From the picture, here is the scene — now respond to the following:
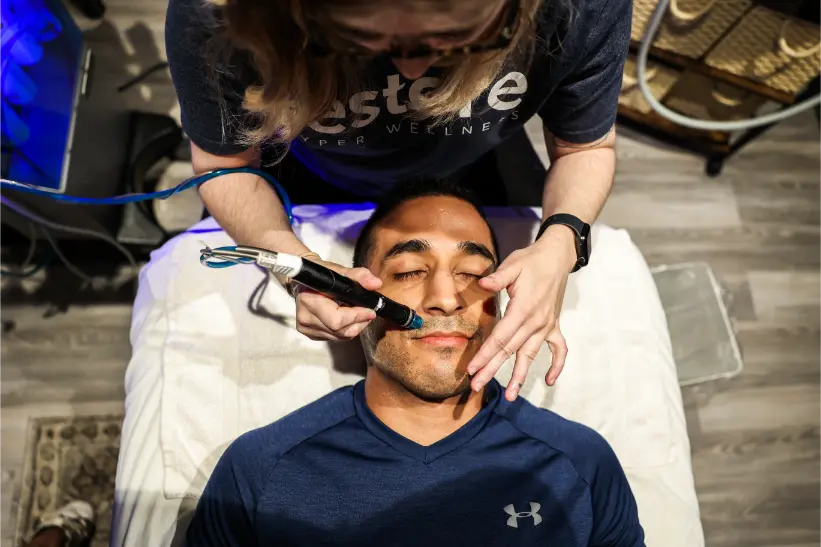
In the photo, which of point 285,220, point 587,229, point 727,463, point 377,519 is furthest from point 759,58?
point 377,519

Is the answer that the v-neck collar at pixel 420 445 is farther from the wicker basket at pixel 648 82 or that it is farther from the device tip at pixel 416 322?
the wicker basket at pixel 648 82

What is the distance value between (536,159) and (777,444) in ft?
3.65

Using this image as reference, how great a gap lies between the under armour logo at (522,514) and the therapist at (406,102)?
309 mm

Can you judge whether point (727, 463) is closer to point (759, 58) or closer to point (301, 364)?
point (759, 58)

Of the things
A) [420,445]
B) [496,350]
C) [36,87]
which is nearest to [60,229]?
[36,87]

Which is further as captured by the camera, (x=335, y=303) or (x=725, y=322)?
(x=725, y=322)

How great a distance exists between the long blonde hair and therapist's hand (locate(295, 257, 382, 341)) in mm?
226

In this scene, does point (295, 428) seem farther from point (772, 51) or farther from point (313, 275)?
point (772, 51)

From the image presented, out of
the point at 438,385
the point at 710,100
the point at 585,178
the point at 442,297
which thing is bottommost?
the point at 710,100

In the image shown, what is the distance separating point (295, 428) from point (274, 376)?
0.18 meters

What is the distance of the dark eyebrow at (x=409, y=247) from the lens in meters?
1.17

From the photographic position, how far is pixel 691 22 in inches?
68.2

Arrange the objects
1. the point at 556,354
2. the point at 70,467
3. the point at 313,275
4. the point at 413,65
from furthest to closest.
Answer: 1. the point at 70,467
2. the point at 556,354
3. the point at 313,275
4. the point at 413,65

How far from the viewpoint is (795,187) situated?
6.91 ft
